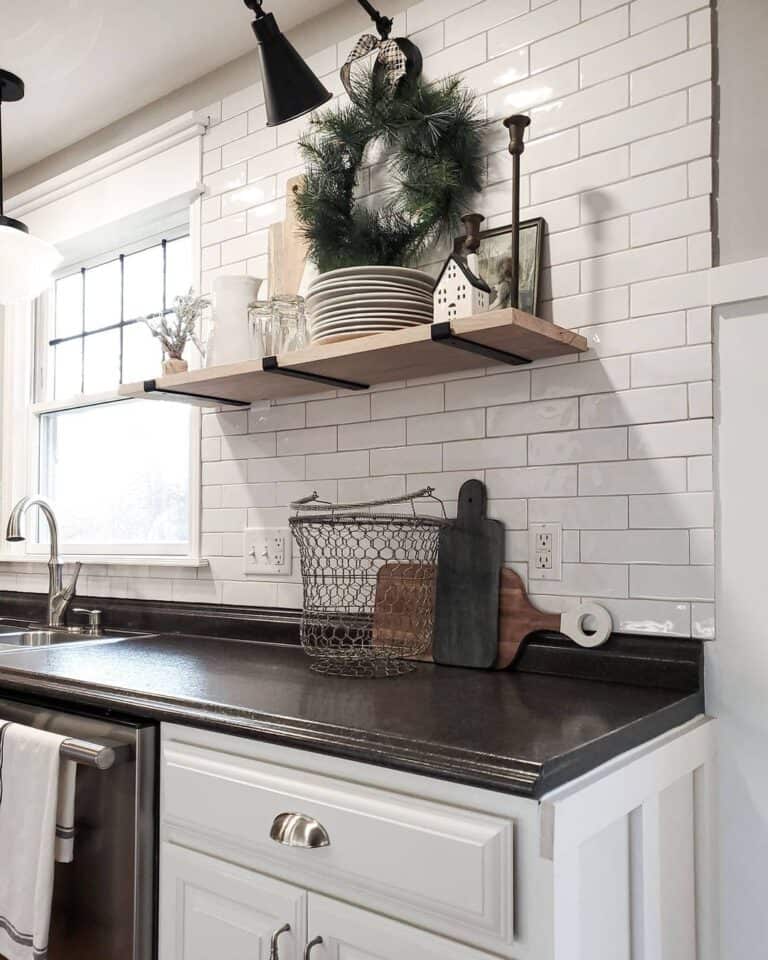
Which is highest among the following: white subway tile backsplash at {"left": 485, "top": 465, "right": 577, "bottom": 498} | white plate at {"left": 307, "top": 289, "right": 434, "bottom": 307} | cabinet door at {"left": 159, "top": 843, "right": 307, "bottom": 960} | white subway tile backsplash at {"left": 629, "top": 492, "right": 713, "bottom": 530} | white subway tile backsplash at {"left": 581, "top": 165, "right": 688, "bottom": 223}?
white subway tile backsplash at {"left": 581, "top": 165, "right": 688, "bottom": 223}

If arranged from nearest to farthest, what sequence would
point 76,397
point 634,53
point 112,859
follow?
1. point 112,859
2. point 634,53
3. point 76,397

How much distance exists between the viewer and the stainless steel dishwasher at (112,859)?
1371 millimetres

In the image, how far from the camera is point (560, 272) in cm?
170

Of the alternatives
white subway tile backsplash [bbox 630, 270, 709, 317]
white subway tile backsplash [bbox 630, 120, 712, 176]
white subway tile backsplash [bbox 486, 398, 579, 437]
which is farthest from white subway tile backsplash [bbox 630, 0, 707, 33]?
white subway tile backsplash [bbox 486, 398, 579, 437]

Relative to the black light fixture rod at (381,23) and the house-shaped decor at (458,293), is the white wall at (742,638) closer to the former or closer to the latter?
the house-shaped decor at (458,293)

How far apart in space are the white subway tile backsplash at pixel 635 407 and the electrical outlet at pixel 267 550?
0.84 metres

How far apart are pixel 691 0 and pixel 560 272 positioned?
528 mm

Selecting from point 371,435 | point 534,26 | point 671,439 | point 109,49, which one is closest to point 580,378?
point 671,439

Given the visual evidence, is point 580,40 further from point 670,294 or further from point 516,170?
point 670,294

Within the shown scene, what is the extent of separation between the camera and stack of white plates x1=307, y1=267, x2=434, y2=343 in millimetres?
1703

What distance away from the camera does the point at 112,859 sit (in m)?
1.41

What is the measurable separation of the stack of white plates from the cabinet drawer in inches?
33.2

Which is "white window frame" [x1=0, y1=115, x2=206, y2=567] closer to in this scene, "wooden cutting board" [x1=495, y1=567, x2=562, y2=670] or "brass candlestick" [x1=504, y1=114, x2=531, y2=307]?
"wooden cutting board" [x1=495, y1=567, x2=562, y2=670]

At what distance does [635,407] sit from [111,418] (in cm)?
188
